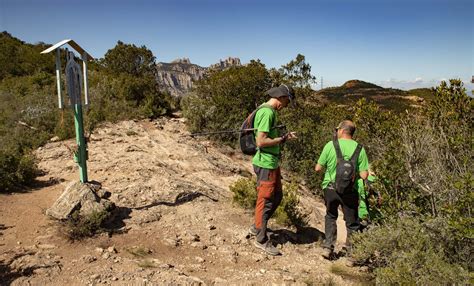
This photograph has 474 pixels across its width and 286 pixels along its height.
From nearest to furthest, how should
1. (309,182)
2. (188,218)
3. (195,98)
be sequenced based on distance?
(188,218) → (309,182) → (195,98)

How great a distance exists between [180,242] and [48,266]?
1458 millimetres

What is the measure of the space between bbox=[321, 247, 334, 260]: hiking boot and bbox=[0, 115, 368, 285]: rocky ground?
7 cm

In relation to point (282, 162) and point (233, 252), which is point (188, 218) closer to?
point (233, 252)

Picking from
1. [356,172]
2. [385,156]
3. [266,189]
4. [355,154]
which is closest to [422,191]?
[385,156]

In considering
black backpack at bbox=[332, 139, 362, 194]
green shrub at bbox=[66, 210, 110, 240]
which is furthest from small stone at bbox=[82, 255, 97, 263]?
black backpack at bbox=[332, 139, 362, 194]

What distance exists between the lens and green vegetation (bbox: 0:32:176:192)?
→ 6184 mm

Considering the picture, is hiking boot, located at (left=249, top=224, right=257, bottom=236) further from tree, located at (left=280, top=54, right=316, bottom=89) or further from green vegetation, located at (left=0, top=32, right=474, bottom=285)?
tree, located at (left=280, top=54, right=316, bottom=89)

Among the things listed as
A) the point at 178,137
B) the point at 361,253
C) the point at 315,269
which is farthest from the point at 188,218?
the point at 178,137

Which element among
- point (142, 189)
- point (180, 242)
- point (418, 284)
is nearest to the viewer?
point (418, 284)

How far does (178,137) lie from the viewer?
11.1m

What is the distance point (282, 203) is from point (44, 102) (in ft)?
28.9

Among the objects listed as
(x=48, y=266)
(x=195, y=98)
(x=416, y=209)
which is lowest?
(x=48, y=266)

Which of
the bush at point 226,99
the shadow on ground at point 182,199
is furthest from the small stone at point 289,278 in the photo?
the bush at point 226,99

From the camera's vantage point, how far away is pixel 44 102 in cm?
1071
